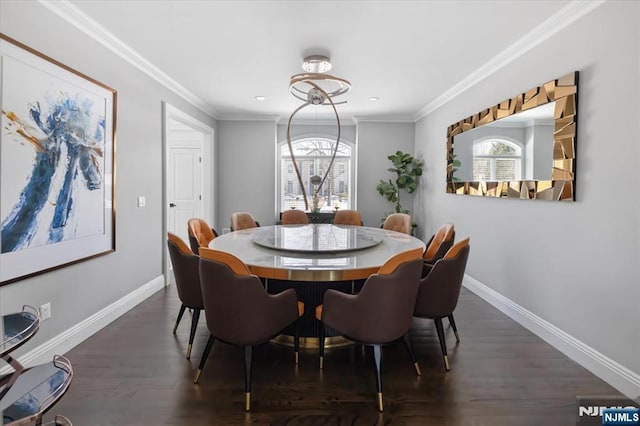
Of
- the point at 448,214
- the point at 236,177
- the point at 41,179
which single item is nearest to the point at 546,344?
the point at 448,214

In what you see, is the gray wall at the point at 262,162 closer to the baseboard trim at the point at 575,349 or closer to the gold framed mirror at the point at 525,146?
the gold framed mirror at the point at 525,146

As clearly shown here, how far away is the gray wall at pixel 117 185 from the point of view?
2.19 m

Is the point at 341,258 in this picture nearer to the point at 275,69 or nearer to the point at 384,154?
the point at 275,69

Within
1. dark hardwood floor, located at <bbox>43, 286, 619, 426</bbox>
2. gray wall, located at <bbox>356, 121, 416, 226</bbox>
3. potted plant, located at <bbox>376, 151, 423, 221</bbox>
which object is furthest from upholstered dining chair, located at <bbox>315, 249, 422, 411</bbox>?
gray wall, located at <bbox>356, 121, 416, 226</bbox>

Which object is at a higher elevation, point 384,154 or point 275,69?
point 275,69

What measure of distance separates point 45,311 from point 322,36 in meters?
2.91

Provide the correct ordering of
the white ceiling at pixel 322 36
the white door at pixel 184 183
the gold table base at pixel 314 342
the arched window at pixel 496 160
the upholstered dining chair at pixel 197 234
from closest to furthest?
1. the white ceiling at pixel 322 36
2. the gold table base at pixel 314 342
3. the upholstered dining chair at pixel 197 234
4. the arched window at pixel 496 160
5. the white door at pixel 184 183

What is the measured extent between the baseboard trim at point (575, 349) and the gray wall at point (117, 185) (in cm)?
365

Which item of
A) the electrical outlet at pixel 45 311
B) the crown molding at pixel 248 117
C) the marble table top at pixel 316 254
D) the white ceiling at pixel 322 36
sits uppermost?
the crown molding at pixel 248 117

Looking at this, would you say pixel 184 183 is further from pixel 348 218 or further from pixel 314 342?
pixel 314 342

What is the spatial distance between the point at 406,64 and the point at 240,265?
2.82 metres

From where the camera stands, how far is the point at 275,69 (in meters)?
3.72

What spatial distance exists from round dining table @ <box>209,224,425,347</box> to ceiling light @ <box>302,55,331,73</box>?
1.64m

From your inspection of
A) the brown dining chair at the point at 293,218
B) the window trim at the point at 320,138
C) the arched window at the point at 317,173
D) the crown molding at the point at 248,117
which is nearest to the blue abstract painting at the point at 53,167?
the brown dining chair at the point at 293,218
